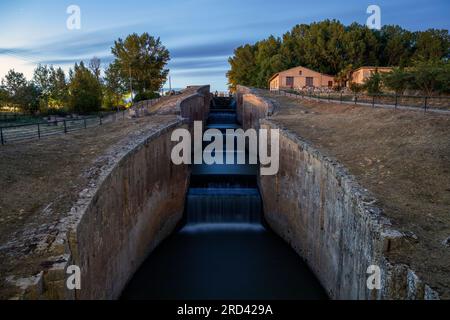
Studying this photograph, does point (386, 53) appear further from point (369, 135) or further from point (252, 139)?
point (369, 135)

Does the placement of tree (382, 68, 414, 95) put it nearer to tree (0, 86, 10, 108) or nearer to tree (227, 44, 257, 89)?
tree (0, 86, 10, 108)

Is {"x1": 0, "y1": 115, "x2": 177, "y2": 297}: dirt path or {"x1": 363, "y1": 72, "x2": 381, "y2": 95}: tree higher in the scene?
{"x1": 363, "y1": 72, "x2": 381, "y2": 95}: tree

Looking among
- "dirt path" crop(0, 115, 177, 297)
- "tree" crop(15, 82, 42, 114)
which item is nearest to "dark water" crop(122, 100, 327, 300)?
"dirt path" crop(0, 115, 177, 297)

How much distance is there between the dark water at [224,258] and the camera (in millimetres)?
12984

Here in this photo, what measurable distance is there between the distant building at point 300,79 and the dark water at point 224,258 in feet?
113

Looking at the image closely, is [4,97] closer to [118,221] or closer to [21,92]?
[21,92]

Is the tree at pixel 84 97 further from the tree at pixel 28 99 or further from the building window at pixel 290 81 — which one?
the building window at pixel 290 81

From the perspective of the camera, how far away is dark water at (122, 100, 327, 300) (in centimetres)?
1298

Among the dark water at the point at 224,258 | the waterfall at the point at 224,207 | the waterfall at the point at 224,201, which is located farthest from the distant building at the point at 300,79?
the waterfall at the point at 224,207

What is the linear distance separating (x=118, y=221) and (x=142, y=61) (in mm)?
50266

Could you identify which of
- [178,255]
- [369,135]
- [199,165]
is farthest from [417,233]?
[199,165]

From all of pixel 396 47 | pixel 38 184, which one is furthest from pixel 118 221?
pixel 396 47

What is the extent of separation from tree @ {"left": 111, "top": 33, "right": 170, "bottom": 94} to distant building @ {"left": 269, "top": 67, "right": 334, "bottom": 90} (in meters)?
18.8

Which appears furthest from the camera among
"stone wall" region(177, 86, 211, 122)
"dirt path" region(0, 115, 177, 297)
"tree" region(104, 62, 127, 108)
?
"tree" region(104, 62, 127, 108)
